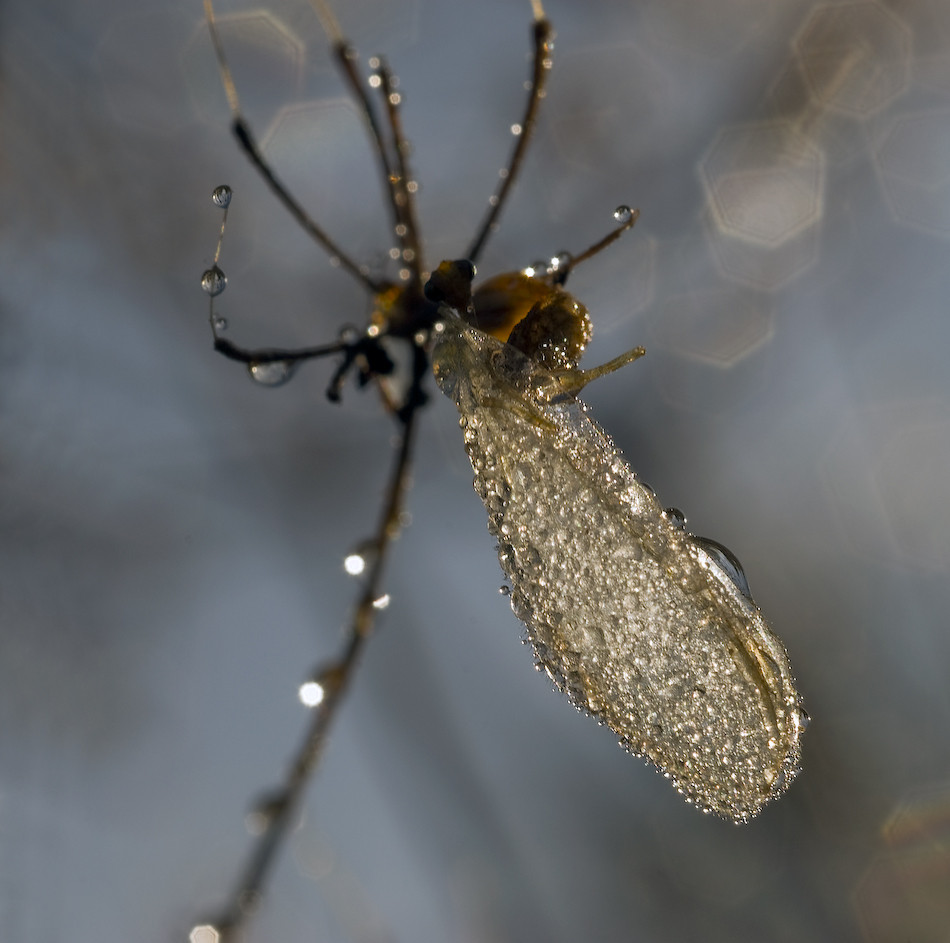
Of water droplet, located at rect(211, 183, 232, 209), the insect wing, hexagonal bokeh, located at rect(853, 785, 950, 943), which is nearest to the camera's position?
the insect wing

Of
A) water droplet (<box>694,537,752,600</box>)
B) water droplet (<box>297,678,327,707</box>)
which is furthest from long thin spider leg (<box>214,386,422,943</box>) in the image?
water droplet (<box>694,537,752,600</box>)

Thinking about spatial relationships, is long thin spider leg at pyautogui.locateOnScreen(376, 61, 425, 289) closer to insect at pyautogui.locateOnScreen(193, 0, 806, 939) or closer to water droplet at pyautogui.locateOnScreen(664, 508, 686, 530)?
insect at pyautogui.locateOnScreen(193, 0, 806, 939)

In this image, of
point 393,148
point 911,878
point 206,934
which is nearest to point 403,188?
point 393,148

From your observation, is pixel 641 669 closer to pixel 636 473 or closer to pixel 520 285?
pixel 636 473

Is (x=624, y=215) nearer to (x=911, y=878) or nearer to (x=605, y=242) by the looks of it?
(x=605, y=242)

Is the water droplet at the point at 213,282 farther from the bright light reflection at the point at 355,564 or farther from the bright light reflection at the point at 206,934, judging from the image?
the bright light reflection at the point at 206,934

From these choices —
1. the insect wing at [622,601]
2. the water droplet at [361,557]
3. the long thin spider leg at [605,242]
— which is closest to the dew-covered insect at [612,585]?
the insect wing at [622,601]
